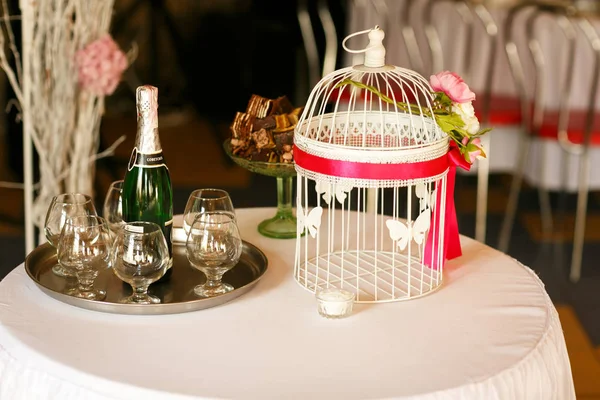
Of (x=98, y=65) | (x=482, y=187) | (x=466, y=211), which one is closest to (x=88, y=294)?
(x=98, y=65)

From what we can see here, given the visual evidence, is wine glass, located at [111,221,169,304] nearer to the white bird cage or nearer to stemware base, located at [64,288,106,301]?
stemware base, located at [64,288,106,301]

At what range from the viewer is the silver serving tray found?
1.46 meters

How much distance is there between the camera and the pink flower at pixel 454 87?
158 cm

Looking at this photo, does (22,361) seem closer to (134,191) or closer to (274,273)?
(134,191)

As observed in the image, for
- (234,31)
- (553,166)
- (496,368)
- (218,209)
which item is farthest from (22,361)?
(234,31)

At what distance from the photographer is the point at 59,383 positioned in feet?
4.21

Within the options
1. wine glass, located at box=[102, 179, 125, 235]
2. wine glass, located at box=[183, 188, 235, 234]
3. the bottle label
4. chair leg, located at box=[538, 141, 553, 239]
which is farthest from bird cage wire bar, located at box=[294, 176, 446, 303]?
chair leg, located at box=[538, 141, 553, 239]

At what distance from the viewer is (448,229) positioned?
1.69 metres

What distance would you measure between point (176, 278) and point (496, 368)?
0.59 m

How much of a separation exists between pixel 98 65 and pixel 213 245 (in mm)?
1337

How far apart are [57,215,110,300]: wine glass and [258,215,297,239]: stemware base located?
1.39ft

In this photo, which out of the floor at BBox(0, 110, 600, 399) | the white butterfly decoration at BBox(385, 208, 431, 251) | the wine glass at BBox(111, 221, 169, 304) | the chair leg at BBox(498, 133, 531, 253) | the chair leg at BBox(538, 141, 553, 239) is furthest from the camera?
the chair leg at BBox(538, 141, 553, 239)

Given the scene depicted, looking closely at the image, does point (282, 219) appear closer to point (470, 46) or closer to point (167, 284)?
point (167, 284)

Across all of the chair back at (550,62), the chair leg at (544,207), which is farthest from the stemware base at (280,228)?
the chair leg at (544,207)
